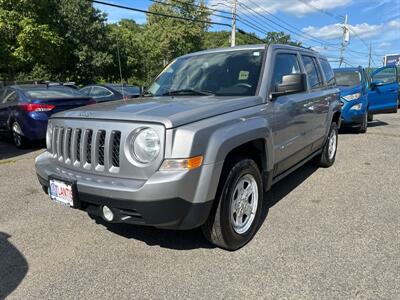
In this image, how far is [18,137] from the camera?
8398 mm

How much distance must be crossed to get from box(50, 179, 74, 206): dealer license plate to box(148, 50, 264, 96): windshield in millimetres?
1558

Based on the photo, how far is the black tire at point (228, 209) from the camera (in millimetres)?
3113

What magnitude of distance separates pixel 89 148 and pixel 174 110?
0.79 m

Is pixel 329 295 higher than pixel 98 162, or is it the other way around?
pixel 98 162

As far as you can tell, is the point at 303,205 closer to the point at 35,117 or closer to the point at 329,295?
the point at 329,295

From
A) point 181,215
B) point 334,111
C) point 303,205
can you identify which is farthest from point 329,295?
point 334,111

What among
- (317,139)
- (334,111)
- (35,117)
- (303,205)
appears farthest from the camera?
(35,117)

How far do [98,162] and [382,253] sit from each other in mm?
2616

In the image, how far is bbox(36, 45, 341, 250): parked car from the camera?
2729 millimetres

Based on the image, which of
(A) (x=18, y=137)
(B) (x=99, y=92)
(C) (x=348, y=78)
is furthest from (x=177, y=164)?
(B) (x=99, y=92)

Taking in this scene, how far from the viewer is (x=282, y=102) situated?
157 inches

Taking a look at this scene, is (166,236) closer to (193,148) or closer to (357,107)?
(193,148)

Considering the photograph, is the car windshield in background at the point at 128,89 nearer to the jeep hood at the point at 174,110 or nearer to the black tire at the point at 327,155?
the black tire at the point at 327,155

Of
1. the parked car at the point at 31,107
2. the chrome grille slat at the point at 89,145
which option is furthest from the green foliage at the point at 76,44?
the chrome grille slat at the point at 89,145
